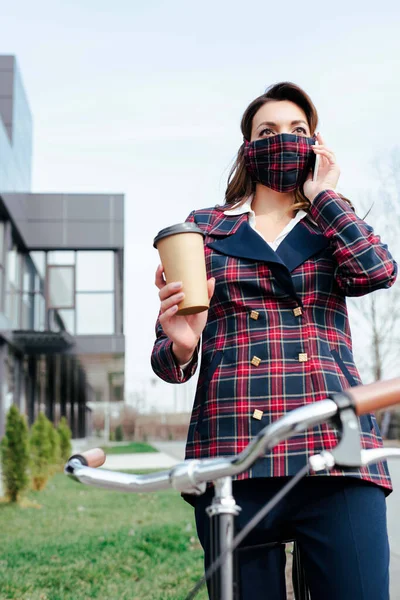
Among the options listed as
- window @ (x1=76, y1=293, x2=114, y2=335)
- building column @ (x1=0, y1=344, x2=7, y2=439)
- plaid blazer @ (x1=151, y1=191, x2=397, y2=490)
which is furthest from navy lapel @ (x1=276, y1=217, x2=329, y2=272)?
window @ (x1=76, y1=293, x2=114, y2=335)

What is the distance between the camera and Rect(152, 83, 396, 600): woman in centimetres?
163

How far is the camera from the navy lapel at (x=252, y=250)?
1.78 meters

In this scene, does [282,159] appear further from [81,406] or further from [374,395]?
[81,406]

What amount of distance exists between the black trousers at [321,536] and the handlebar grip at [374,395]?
0.47 meters

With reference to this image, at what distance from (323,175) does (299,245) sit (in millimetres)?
201

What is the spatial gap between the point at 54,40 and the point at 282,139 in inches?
221

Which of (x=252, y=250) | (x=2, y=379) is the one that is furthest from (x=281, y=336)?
(x=2, y=379)

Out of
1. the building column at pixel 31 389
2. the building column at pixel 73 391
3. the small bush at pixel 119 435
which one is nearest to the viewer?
the building column at pixel 31 389

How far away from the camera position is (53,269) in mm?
19953

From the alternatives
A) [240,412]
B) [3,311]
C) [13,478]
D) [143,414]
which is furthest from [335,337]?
[143,414]

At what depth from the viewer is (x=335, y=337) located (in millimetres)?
1809

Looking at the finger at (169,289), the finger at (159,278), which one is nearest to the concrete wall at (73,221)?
the finger at (159,278)

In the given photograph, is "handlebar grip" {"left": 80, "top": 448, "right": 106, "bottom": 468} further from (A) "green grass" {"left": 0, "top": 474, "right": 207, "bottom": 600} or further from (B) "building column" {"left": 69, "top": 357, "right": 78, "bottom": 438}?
(B) "building column" {"left": 69, "top": 357, "right": 78, "bottom": 438}

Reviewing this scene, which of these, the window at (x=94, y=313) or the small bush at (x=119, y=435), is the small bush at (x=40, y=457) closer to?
the window at (x=94, y=313)
